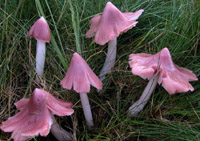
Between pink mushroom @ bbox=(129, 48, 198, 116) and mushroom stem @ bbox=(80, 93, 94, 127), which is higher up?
pink mushroom @ bbox=(129, 48, 198, 116)

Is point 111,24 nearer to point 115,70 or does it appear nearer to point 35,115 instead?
point 115,70

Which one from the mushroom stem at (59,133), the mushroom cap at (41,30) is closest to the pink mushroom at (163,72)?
the mushroom stem at (59,133)

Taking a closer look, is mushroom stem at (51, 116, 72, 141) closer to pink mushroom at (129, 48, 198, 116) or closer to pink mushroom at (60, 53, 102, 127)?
pink mushroom at (60, 53, 102, 127)

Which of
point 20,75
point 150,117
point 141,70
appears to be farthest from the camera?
point 20,75

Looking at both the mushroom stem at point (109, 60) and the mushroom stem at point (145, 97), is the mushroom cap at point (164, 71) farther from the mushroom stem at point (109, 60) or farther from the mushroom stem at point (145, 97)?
the mushroom stem at point (109, 60)

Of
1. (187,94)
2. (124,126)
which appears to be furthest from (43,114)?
(187,94)

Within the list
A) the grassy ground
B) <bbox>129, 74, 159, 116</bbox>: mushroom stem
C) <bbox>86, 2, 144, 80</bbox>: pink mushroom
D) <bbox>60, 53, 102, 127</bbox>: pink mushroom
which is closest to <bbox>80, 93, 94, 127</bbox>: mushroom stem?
the grassy ground

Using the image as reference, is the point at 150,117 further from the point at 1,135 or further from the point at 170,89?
the point at 1,135
